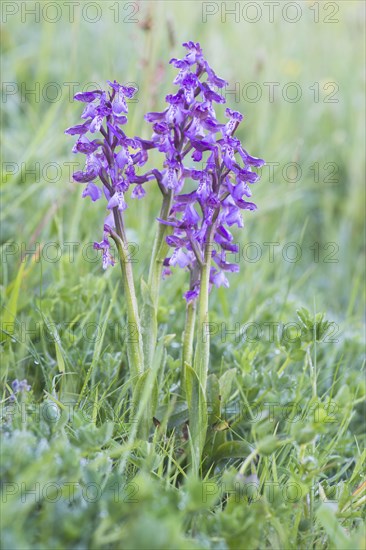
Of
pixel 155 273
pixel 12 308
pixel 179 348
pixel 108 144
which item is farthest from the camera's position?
pixel 179 348

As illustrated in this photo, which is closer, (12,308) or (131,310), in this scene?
(131,310)

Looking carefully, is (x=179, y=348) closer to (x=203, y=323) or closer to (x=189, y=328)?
(x=189, y=328)

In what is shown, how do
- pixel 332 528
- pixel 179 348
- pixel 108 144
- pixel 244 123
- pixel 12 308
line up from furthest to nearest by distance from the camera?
1. pixel 244 123
2. pixel 179 348
3. pixel 12 308
4. pixel 108 144
5. pixel 332 528

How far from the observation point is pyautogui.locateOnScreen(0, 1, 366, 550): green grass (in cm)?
147

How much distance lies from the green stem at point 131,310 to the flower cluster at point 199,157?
119 millimetres

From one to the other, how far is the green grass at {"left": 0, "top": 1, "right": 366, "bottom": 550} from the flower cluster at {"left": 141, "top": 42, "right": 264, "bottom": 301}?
362 millimetres

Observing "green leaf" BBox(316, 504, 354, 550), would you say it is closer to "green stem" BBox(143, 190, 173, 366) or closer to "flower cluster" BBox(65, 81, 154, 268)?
"green stem" BBox(143, 190, 173, 366)

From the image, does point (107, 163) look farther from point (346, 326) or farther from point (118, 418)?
point (346, 326)

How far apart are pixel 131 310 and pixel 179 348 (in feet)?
1.99

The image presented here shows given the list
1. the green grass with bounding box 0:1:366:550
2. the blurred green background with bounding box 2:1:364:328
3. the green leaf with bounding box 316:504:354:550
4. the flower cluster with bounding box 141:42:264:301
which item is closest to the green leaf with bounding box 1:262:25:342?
the green grass with bounding box 0:1:366:550

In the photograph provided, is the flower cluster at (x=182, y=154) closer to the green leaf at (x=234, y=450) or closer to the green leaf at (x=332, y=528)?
the green leaf at (x=234, y=450)

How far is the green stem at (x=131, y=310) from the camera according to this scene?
6.19 feet

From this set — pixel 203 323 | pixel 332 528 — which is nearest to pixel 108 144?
pixel 203 323

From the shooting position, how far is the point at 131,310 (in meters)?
1.90
